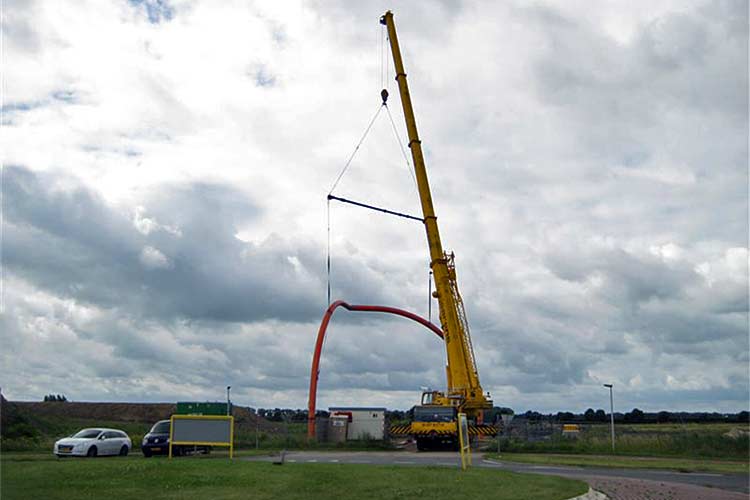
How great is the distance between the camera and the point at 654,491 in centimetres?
2073

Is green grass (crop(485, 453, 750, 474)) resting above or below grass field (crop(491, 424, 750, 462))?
below

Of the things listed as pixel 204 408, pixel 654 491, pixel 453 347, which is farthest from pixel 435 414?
pixel 654 491

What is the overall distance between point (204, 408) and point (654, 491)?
2497 centimetres

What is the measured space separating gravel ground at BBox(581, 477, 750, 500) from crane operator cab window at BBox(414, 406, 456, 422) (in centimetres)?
2035

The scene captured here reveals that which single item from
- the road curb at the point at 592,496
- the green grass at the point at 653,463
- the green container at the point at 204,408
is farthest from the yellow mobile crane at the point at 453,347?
the road curb at the point at 592,496

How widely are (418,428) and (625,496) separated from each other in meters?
24.8

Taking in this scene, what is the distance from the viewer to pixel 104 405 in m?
98.0

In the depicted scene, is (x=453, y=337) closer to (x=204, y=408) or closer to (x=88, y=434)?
(x=204, y=408)

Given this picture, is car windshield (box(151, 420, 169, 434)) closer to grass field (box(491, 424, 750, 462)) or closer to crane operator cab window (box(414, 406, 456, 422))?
crane operator cab window (box(414, 406, 456, 422))

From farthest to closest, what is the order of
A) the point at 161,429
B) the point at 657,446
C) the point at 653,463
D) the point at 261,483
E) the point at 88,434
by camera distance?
the point at 657,446 → the point at 161,429 → the point at 88,434 → the point at 653,463 → the point at 261,483

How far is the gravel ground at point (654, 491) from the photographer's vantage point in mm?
19573

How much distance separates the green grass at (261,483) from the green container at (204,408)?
1632cm

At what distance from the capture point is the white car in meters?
34.5

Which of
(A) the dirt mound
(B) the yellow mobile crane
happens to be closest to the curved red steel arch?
(B) the yellow mobile crane
